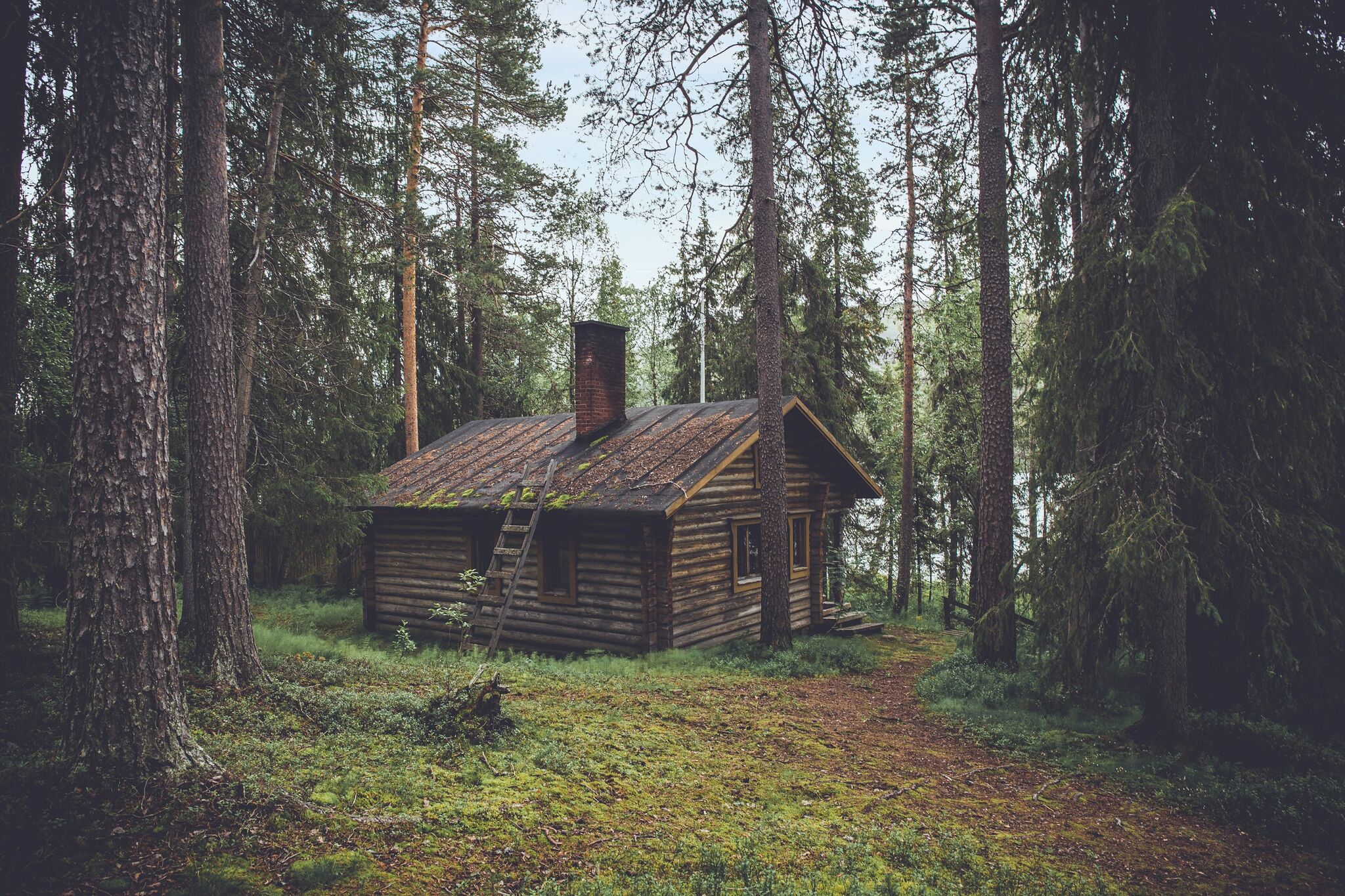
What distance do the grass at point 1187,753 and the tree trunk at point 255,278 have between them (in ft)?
38.5

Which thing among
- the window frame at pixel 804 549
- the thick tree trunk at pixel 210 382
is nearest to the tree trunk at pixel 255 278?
the thick tree trunk at pixel 210 382

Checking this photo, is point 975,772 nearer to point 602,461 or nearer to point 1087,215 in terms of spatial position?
point 1087,215

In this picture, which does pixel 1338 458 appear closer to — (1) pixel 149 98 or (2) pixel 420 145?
(1) pixel 149 98

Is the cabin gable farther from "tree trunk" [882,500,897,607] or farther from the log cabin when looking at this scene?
"tree trunk" [882,500,897,607]

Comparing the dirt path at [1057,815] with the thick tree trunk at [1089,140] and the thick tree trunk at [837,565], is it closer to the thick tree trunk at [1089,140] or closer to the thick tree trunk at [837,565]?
the thick tree trunk at [1089,140]

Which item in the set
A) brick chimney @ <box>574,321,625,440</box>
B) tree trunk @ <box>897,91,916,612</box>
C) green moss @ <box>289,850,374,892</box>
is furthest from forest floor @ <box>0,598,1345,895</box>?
tree trunk @ <box>897,91,916,612</box>

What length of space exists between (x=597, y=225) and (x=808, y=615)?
22299 millimetres

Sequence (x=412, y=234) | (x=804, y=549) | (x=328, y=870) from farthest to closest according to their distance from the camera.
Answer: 1. (x=804, y=549)
2. (x=412, y=234)
3. (x=328, y=870)

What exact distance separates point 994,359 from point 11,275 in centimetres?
1343

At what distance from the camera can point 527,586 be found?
1420 cm

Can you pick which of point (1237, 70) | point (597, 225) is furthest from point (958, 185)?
point (597, 225)

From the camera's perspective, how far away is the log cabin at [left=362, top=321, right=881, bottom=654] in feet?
42.5

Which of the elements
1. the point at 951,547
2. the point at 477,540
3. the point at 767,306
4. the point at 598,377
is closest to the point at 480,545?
the point at 477,540

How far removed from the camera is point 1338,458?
7.39 metres
